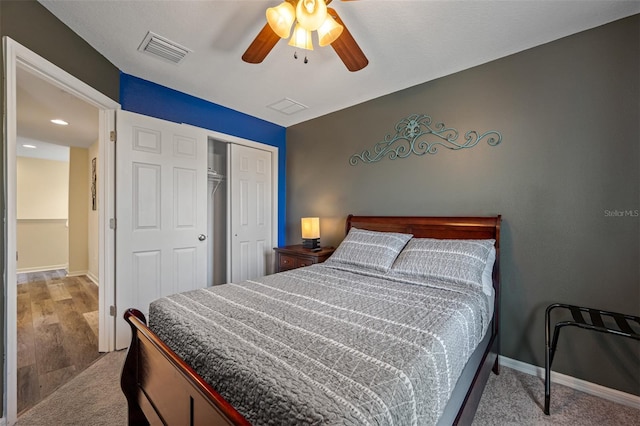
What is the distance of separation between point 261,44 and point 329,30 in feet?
1.50

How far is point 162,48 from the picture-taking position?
83.8 inches

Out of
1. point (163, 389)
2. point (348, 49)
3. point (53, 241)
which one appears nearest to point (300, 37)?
point (348, 49)

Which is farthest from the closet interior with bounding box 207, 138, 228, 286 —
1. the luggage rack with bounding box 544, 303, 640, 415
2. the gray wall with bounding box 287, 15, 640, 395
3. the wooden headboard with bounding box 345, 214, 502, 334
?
the luggage rack with bounding box 544, 303, 640, 415

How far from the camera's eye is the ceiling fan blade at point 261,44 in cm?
159

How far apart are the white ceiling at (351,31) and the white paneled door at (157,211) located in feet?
1.92

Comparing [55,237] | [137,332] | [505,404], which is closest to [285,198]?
[137,332]

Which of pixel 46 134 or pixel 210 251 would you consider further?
pixel 46 134

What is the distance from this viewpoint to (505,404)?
177cm

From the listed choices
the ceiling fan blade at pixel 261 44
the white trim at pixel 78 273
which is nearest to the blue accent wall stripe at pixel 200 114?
the ceiling fan blade at pixel 261 44

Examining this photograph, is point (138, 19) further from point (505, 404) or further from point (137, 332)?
point (505, 404)

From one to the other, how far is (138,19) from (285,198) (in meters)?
2.56

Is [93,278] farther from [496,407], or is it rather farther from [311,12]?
[496,407]

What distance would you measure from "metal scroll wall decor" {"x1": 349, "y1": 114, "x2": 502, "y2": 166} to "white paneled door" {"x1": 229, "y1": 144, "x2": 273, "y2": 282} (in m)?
1.46

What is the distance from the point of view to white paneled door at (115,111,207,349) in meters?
2.43
